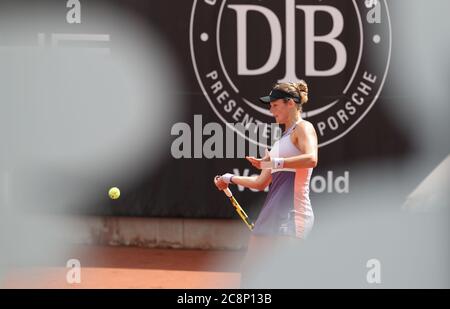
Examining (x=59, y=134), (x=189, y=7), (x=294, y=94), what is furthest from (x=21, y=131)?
(x=294, y=94)

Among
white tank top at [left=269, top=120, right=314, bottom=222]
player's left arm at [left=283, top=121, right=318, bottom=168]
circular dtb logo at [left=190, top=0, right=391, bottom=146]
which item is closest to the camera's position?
player's left arm at [left=283, top=121, right=318, bottom=168]

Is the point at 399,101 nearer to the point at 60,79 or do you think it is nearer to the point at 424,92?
the point at 424,92

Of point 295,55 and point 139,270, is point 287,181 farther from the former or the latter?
point 295,55

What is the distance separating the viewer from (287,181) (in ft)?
13.7

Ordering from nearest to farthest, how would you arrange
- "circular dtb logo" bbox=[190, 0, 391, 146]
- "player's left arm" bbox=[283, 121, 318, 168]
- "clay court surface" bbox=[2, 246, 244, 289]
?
"player's left arm" bbox=[283, 121, 318, 168] < "clay court surface" bbox=[2, 246, 244, 289] < "circular dtb logo" bbox=[190, 0, 391, 146]

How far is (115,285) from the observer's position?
695cm

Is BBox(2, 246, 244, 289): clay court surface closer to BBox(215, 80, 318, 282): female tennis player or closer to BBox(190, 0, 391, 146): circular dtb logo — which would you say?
BBox(190, 0, 391, 146): circular dtb logo

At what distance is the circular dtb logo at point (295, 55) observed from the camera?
805cm

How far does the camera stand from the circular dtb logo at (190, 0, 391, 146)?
26.4ft

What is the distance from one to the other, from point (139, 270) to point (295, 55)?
9.71 ft

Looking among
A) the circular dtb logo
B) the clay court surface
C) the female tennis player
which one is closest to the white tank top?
the female tennis player

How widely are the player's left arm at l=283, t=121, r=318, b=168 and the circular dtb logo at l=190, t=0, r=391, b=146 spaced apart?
3.96 metres

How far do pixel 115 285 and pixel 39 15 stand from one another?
3.28 m

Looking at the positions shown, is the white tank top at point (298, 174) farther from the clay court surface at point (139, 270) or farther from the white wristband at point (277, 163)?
the clay court surface at point (139, 270)
